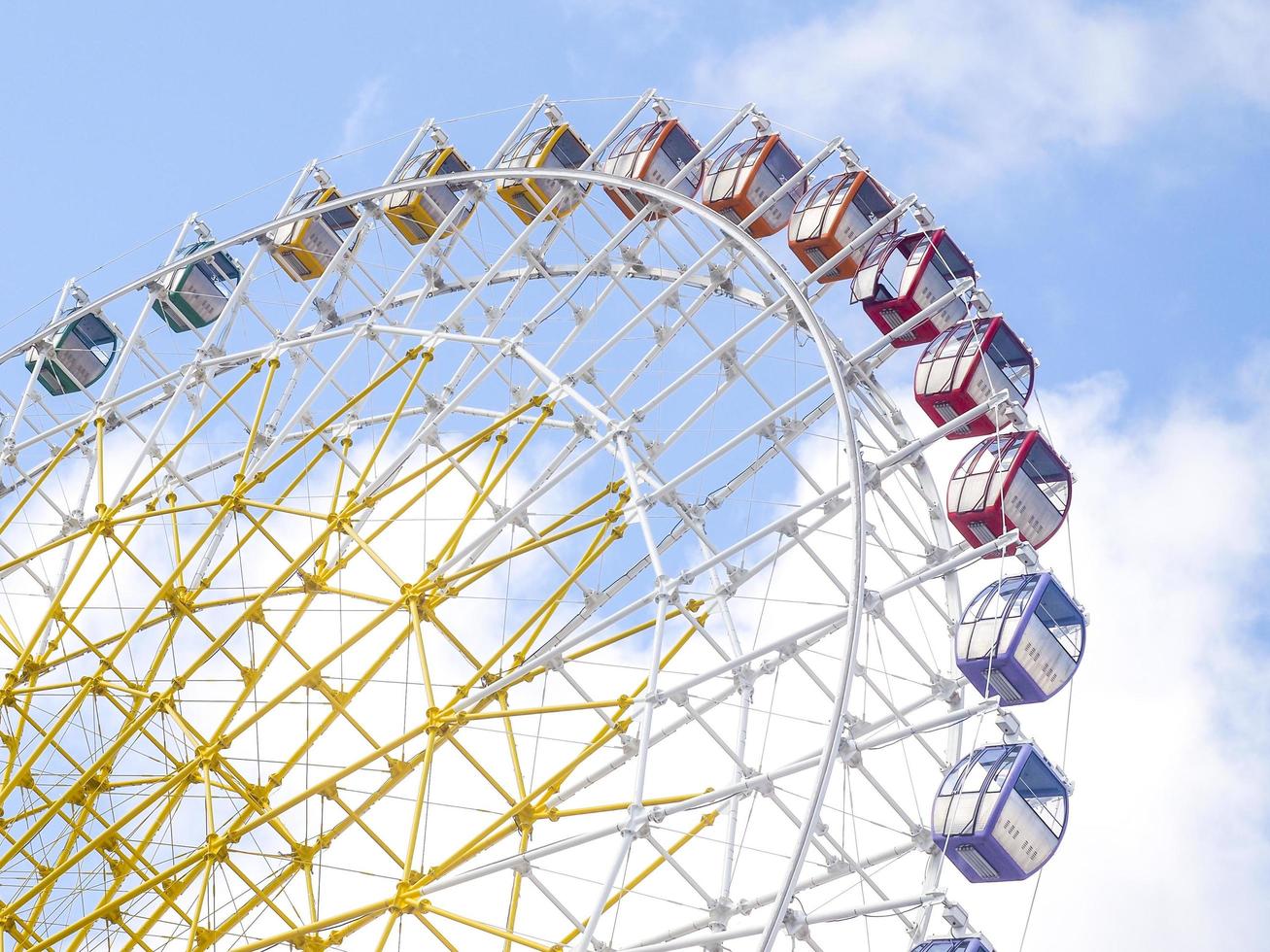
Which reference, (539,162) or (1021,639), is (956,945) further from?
(539,162)

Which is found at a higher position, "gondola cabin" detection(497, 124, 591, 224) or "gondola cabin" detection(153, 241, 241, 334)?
"gondola cabin" detection(497, 124, 591, 224)

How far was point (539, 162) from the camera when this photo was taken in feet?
107

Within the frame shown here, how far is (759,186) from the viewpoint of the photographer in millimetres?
30422

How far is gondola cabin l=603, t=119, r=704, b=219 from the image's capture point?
31.5 m

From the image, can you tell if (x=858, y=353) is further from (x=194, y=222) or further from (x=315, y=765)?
(x=194, y=222)

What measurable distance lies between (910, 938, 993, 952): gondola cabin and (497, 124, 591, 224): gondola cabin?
47.4 feet

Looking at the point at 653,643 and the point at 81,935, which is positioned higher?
the point at 653,643

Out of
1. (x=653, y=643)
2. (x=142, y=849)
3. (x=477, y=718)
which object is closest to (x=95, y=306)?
(x=142, y=849)

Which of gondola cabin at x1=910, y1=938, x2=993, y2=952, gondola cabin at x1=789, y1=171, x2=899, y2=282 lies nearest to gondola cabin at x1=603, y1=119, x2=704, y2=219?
gondola cabin at x1=789, y1=171, x2=899, y2=282

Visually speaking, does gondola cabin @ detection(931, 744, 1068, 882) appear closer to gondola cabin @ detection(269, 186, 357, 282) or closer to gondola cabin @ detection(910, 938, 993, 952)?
gondola cabin @ detection(910, 938, 993, 952)

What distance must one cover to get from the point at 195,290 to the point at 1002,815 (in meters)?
18.7

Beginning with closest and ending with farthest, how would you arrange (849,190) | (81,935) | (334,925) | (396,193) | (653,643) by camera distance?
1. (653,643)
2. (334,925)
3. (81,935)
4. (849,190)
5. (396,193)

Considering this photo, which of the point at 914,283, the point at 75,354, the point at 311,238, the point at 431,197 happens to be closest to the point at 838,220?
the point at 914,283

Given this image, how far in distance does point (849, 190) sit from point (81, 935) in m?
15.4
